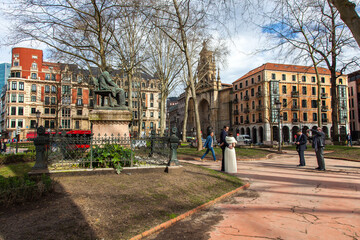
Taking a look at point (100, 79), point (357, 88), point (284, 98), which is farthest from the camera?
point (357, 88)

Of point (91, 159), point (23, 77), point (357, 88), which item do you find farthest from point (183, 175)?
point (357, 88)

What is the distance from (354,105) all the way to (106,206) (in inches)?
2940

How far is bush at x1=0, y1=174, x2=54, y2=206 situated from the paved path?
3247 millimetres

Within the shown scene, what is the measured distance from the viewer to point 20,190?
4008 mm

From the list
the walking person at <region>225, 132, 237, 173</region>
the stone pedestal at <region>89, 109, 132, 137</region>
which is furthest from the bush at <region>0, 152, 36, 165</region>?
the walking person at <region>225, 132, 237, 173</region>

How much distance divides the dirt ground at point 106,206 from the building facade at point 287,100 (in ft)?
164

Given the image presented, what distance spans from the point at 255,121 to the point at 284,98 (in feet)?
28.7

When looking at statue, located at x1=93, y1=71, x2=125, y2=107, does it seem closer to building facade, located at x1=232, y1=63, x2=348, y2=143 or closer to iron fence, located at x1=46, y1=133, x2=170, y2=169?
iron fence, located at x1=46, y1=133, x2=170, y2=169

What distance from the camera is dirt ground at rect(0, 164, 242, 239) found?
322 cm

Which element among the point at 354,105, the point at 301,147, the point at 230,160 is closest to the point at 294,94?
the point at 354,105

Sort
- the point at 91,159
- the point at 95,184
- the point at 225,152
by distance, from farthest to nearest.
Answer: the point at 225,152, the point at 91,159, the point at 95,184

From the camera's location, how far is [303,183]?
695cm

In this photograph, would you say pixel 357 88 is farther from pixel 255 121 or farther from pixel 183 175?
pixel 183 175

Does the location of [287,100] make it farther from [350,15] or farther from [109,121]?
[350,15]
